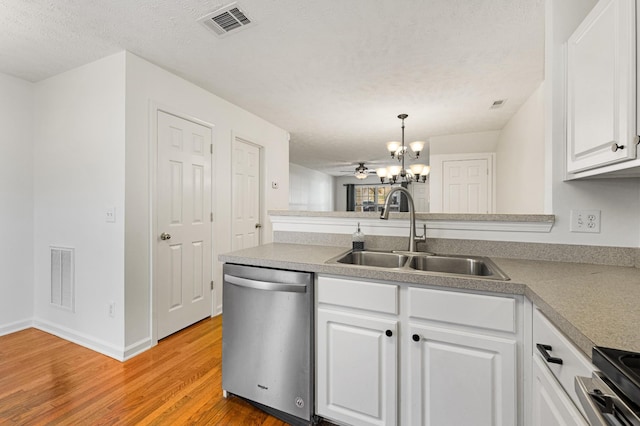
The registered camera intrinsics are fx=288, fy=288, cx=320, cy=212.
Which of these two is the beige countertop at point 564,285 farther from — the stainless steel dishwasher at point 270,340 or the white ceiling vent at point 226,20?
the white ceiling vent at point 226,20

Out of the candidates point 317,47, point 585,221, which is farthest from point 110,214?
point 585,221

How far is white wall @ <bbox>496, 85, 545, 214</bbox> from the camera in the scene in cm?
286

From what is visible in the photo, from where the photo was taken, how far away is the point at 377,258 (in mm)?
1833

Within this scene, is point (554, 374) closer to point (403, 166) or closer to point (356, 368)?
point (356, 368)

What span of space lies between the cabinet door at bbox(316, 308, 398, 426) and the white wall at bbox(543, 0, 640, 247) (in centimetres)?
108

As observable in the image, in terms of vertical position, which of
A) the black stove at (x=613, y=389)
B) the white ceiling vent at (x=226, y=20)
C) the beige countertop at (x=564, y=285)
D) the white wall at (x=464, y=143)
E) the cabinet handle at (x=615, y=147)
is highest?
the white ceiling vent at (x=226, y=20)

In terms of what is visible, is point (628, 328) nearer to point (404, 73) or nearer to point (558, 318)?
point (558, 318)

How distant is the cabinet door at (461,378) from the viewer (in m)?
1.11

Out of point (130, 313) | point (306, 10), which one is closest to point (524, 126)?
point (306, 10)

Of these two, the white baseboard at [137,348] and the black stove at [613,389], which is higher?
the black stove at [613,389]

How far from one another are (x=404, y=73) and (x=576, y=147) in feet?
5.47

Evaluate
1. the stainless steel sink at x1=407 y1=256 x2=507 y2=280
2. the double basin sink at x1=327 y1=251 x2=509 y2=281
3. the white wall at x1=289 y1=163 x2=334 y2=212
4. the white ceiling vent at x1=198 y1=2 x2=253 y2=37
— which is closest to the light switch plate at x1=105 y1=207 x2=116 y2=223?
the white ceiling vent at x1=198 y1=2 x2=253 y2=37

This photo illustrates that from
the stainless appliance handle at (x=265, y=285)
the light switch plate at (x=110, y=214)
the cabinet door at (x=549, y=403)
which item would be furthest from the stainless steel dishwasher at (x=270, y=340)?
the light switch plate at (x=110, y=214)

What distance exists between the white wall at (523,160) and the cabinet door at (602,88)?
5.58 feet
